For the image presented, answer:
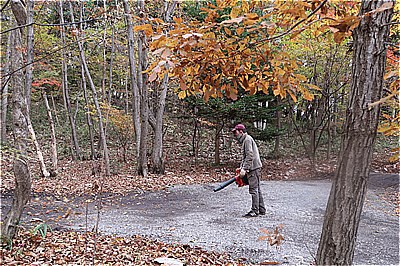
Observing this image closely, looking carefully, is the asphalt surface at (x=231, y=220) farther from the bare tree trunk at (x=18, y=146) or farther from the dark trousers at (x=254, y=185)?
the bare tree trunk at (x=18, y=146)

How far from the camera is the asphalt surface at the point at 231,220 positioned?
4.51 metres

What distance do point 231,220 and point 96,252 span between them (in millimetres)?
2672

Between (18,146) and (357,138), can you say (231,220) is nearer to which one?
(18,146)

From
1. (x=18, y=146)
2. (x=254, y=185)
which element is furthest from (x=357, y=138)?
(x=254, y=185)

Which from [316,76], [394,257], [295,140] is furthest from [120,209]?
[295,140]

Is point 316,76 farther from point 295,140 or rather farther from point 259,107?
point 295,140

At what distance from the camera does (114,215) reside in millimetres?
6730

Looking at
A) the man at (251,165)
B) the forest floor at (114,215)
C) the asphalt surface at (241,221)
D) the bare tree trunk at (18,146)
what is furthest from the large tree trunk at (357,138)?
the man at (251,165)

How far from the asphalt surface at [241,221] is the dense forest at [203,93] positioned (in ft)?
1.83

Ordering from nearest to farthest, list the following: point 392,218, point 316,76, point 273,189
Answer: point 392,218 < point 273,189 < point 316,76

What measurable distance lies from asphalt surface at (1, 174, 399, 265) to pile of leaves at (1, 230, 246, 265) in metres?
0.33

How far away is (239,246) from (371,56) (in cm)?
357

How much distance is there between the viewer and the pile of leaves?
388 centimetres

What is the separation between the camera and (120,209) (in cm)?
731
